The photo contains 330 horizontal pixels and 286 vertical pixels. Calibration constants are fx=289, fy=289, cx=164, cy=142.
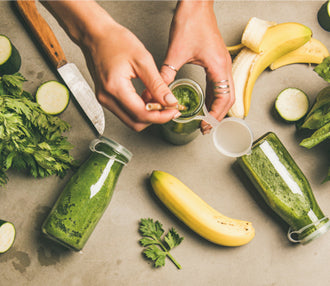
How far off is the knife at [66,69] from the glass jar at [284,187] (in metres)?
0.90

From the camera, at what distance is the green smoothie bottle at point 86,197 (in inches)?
58.9

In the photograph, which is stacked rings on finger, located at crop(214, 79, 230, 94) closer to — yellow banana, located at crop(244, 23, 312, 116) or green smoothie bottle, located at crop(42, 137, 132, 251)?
yellow banana, located at crop(244, 23, 312, 116)

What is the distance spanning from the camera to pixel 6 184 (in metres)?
1.69

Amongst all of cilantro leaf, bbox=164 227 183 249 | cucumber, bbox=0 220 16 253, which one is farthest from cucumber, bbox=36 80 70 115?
cilantro leaf, bbox=164 227 183 249

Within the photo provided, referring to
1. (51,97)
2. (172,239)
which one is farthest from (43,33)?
(172,239)

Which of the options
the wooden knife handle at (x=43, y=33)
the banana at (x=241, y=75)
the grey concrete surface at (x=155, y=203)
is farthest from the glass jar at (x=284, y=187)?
the wooden knife handle at (x=43, y=33)

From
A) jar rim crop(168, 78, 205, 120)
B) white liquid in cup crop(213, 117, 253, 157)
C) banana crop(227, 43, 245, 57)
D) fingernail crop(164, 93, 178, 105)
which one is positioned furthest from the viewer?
banana crop(227, 43, 245, 57)

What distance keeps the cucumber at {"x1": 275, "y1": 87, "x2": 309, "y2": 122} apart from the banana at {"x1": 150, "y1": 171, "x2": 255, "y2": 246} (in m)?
0.68

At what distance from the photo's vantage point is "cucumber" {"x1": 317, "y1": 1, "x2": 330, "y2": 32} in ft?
5.83

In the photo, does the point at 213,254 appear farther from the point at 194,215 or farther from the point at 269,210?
the point at 269,210

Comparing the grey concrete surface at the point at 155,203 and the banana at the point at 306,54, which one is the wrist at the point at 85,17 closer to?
the grey concrete surface at the point at 155,203

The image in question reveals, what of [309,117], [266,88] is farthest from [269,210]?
[266,88]

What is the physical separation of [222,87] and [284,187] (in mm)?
682

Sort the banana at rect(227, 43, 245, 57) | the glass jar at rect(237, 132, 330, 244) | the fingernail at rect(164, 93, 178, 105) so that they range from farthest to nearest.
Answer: the banana at rect(227, 43, 245, 57)
the glass jar at rect(237, 132, 330, 244)
the fingernail at rect(164, 93, 178, 105)
